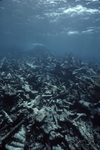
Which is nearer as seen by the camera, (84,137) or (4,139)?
(4,139)

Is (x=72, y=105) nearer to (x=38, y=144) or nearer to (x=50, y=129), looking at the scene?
(x=50, y=129)

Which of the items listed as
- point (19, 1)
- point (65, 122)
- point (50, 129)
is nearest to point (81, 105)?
point (65, 122)

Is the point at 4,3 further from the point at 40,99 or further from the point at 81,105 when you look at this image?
the point at 81,105

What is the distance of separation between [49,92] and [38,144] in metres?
3.86

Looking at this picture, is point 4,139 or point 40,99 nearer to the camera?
point 4,139

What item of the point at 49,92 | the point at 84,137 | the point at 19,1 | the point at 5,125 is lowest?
the point at 49,92

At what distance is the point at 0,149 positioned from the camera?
10.6ft

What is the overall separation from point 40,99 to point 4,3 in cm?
2140

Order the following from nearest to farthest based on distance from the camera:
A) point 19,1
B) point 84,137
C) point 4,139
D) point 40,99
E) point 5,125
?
point 4,139
point 84,137
point 5,125
point 40,99
point 19,1

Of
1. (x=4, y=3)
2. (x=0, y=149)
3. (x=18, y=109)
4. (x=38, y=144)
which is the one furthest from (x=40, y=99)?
(x=4, y=3)

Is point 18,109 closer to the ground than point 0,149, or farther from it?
closer to the ground

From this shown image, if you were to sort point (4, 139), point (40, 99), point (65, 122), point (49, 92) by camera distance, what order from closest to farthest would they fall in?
point (4, 139) < point (65, 122) < point (40, 99) < point (49, 92)

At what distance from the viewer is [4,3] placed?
63.1 feet

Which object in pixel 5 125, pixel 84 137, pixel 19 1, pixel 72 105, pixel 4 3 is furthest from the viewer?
pixel 4 3
